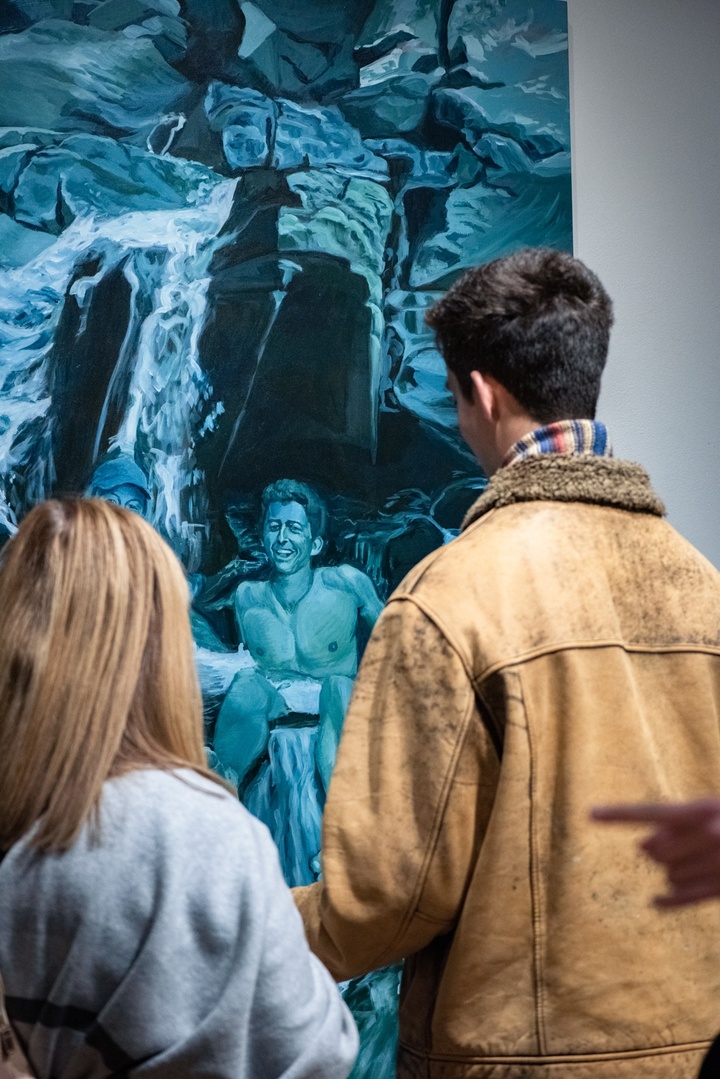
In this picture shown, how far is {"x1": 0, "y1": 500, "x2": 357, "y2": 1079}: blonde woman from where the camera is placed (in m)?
1.09

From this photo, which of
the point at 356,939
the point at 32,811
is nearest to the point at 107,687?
the point at 32,811

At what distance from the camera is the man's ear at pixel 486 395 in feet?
5.55

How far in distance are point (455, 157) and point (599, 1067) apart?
74.8 inches

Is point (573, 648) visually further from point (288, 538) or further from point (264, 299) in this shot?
point (264, 299)

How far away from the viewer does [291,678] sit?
2395 mm

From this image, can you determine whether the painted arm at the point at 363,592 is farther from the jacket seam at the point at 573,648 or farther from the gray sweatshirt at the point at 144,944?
the gray sweatshirt at the point at 144,944

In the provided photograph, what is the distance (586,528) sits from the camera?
1.59 m

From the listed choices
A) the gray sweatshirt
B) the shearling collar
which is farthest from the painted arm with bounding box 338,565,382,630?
the gray sweatshirt

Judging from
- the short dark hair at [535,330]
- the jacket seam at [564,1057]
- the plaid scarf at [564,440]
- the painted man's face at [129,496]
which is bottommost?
the jacket seam at [564,1057]

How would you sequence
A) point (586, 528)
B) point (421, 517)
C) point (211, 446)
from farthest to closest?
point (421, 517) < point (211, 446) < point (586, 528)

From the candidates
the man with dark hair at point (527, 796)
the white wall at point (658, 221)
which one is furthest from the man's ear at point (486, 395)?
the white wall at point (658, 221)

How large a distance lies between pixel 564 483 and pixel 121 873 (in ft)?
2.68

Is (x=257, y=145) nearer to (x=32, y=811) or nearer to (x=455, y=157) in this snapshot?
(x=455, y=157)

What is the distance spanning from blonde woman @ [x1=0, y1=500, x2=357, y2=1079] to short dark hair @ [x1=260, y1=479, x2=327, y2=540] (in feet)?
Result: 3.88
